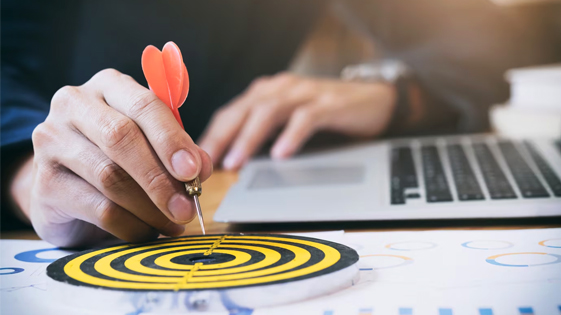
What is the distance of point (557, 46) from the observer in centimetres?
151

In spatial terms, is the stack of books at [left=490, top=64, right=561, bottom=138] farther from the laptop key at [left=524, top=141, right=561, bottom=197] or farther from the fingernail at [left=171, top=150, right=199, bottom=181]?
the fingernail at [left=171, top=150, right=199, bottom=181]

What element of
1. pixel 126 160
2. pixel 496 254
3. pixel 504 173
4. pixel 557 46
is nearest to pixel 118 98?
pixel 126 160

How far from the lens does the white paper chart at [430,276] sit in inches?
12.0

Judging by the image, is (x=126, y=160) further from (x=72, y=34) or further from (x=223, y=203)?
(x=72, y=34)

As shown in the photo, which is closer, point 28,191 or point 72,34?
point 28,191

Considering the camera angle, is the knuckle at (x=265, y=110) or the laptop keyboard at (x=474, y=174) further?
the knuckle at (x=265, y=110)

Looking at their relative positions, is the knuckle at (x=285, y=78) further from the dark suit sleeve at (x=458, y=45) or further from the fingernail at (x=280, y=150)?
the dark suit sleeve at (x=458, y=45)

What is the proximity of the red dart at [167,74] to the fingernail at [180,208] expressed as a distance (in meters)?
0.07

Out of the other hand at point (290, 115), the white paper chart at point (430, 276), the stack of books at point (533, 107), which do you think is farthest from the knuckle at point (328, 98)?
the white paper chart at point (430, 276)

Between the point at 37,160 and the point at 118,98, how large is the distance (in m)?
0.11

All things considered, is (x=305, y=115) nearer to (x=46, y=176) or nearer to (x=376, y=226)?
(x=376, y=226)

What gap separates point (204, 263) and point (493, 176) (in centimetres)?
38

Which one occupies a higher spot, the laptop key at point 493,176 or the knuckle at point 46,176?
the laptop key at point 493,176

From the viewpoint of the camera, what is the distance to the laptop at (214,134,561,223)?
1.66 feet
